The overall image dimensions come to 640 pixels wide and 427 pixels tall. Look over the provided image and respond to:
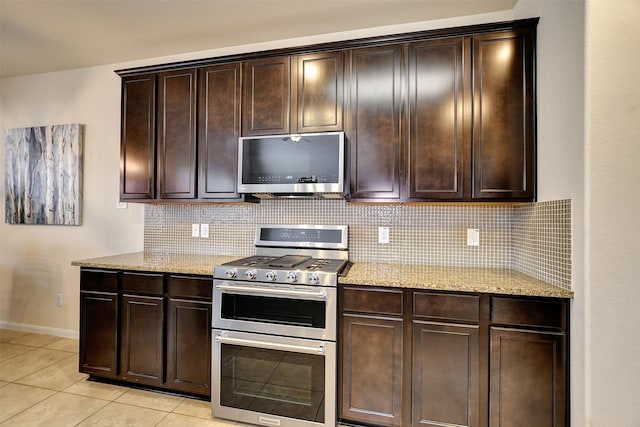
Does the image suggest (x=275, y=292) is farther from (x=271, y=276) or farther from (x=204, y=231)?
(x=204, y=231)

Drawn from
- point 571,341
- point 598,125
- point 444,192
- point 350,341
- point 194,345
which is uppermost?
point 598,125

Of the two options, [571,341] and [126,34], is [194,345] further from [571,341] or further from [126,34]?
[126,34]

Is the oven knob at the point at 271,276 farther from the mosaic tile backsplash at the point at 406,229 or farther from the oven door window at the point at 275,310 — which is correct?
the mosaic tile backsplash at the point at 406,229

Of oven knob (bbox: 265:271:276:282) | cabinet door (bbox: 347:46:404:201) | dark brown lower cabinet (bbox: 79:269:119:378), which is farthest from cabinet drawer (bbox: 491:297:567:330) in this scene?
dark brown lower cabinet (bbox: 79:269:119:378)

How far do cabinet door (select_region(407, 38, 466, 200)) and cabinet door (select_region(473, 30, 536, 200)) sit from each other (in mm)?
104

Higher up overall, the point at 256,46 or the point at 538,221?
the point at 256,46

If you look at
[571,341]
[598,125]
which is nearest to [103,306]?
[571,341]

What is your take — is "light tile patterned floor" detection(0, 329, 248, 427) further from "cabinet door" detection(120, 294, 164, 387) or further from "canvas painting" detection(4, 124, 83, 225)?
"canvas painting" detection(4, 124, 83, 225)

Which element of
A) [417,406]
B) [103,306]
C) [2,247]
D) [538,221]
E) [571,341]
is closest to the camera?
[571,341]

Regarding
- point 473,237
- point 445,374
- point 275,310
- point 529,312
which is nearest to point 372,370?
point 445,374

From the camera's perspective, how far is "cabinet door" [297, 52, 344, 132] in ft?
7.43

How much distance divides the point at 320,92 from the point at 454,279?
5.09 feet

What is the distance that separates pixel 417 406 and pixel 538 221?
1.32 metres

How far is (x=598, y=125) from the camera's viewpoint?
1458 mm
